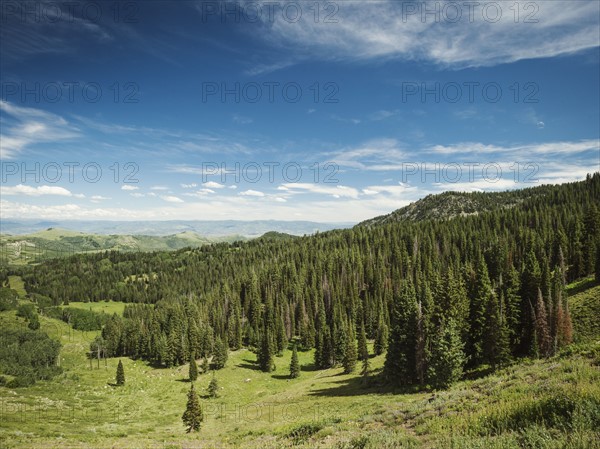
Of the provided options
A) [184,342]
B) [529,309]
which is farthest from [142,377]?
[529,309]

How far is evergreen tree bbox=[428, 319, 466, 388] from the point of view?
153 ft

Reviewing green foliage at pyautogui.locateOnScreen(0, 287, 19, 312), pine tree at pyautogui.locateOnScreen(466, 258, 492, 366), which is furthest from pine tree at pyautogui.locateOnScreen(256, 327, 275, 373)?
green foliage at pyautogui.locateOnScreen(0, 287, 19, 312)

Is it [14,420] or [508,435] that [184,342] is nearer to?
[14,420]

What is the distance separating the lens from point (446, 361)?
4697cm

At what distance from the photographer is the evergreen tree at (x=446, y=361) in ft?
153

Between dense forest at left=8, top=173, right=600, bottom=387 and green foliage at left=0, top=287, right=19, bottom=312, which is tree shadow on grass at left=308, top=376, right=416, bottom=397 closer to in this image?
dense forest at left=8, top=173, right=600, bottom=387

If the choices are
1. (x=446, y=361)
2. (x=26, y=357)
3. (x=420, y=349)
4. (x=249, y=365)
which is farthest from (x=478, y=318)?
(x=26, y=357)

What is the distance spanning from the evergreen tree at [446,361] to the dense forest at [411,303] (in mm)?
144

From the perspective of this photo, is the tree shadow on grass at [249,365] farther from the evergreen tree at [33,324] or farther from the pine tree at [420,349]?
the evergreen tree at [33,324]

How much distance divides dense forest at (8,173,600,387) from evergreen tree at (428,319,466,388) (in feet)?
0.47

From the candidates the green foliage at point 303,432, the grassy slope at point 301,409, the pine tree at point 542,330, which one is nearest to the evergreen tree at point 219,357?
the grassy slope at point 301,409

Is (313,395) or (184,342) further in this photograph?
(184,342)

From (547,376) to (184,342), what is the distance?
4216 inches

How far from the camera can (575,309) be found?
64062mm
